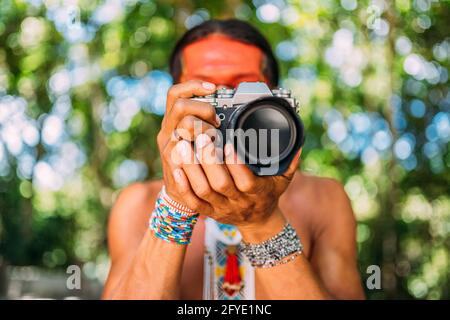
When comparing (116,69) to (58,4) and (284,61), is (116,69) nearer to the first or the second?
(58,4)

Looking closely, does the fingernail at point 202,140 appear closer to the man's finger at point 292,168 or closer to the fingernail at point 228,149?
the fingernail at point 228,149

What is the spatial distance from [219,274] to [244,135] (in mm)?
732

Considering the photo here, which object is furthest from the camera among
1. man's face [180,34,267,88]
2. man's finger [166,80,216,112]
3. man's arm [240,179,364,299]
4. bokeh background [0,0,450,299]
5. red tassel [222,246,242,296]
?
bokeh background [0,0,450,299]

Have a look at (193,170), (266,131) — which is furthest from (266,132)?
(193,170)

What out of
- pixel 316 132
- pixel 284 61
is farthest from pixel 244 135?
pixel 316 132

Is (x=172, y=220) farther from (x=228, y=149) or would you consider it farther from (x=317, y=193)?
Answer: (x=317, y=193)

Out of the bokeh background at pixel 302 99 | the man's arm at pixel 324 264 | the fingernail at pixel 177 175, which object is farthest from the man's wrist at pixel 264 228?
the bokeh background at pixel 302 99

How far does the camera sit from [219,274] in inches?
69.7

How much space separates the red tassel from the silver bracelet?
0.34m

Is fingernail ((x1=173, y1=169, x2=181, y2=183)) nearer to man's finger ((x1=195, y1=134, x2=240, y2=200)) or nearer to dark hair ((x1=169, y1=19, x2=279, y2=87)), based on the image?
man's finger ((x1=195, y1=134, x2=240, y2=200))

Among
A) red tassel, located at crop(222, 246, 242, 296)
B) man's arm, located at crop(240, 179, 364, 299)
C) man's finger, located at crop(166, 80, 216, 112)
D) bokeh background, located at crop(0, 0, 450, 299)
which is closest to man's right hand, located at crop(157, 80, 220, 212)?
man's finger, located at crop(166, 80, 216, 112)

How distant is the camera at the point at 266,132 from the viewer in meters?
1.21

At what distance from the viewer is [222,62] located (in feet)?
6.08

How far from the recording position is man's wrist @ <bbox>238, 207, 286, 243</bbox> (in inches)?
55.1
